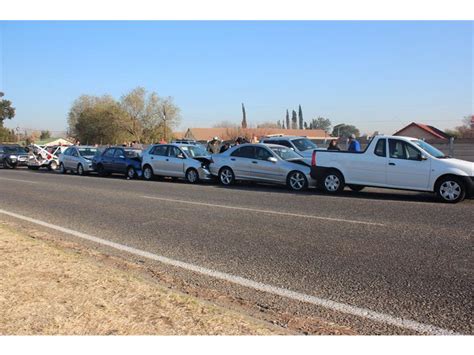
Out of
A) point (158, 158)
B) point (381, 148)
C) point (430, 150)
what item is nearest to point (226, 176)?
point (158, 158)

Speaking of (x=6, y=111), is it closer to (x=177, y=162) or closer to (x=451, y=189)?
(x=177, y=162)

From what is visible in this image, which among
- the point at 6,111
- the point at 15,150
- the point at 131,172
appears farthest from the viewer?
the point at 6,111

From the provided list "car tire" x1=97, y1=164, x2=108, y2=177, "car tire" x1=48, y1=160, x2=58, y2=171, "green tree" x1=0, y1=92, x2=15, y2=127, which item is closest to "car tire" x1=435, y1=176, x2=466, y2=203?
"car tire" x1=97, y1=164, x2=108, y2=177

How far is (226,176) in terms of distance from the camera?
53.8 feet

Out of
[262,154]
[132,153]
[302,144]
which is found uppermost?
[302,144]

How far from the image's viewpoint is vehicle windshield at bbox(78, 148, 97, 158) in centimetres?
2459

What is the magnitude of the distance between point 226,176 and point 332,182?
4.37 m

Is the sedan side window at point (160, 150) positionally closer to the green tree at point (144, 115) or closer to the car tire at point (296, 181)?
the car tire at point (296, 181)

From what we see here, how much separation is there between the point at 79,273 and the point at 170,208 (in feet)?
18.2

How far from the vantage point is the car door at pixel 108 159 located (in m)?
21.8

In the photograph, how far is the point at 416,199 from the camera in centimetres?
1214

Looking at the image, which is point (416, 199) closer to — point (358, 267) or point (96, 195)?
point (358, 267)

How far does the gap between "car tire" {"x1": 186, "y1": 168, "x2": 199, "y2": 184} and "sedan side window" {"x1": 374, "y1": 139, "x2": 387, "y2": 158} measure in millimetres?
7196

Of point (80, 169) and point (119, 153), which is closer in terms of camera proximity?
point (119, 153)
